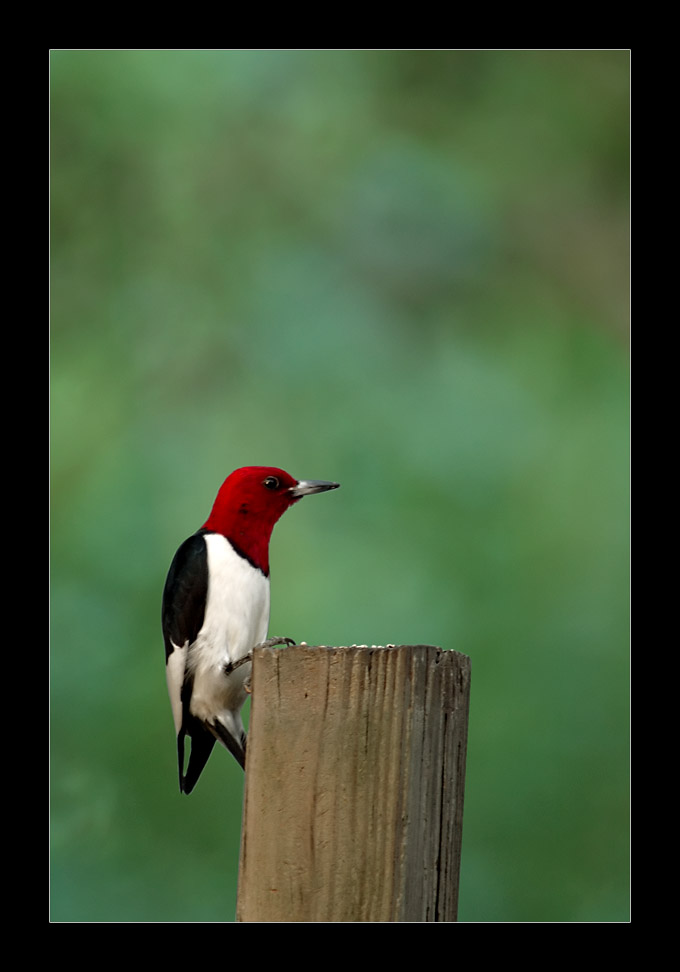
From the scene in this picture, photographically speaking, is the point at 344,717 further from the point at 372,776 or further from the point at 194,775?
the point at 194,775

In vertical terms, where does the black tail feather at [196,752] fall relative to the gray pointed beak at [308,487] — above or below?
below

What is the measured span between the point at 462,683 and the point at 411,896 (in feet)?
1.66

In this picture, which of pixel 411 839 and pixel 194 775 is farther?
pixel 194 775

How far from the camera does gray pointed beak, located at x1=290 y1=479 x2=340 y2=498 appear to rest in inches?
181

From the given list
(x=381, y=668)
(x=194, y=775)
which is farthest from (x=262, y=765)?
(x=194, y=775)

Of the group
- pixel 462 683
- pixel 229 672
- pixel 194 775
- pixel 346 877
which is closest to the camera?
pixel 346 877

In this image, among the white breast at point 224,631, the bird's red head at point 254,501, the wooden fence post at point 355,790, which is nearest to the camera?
the wooden fence post at point 355,790

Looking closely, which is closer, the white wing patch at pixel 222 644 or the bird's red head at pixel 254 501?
the white wing patch at pixel 222 644

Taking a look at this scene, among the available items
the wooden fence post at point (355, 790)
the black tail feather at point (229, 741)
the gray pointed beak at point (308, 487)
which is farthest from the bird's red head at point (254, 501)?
the wooden fence post at point (355, 790)

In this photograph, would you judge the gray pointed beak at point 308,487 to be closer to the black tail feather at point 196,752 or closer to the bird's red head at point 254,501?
the bird's red head at point 254,501

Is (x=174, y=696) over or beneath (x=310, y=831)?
over

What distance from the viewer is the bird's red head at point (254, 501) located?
459cm

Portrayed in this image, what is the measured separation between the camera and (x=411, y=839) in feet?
8.32

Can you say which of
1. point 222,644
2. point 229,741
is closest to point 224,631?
point 222,644
